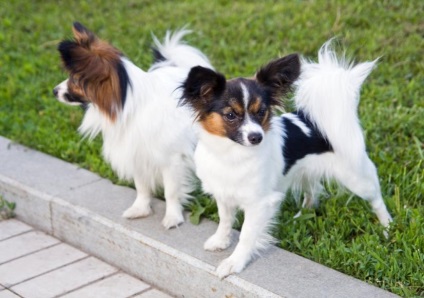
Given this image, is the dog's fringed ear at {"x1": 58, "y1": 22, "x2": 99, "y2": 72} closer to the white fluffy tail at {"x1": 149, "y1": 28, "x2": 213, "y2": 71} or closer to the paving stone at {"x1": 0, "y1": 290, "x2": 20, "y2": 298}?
the white fluffy tail at {"x1": 149, "y1": 28, "x2": 213, "y2": 71}

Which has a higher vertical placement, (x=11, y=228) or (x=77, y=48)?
(x=77, y=48)

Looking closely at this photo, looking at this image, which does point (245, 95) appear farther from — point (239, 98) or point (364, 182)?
point (364, 182)

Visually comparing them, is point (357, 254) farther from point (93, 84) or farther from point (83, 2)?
point (83, 2)

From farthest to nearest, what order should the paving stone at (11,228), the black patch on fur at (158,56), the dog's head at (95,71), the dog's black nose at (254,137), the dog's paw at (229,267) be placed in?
the black patch on fur at (158,56)
the paving stone at (11,228)
the dog's head at (95,71)
the dog's paw at (229,267)
the dog's black nose at (254,137)

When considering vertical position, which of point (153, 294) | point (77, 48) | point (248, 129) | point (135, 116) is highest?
point (77, 48)

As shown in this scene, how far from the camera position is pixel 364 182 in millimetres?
A: 4227

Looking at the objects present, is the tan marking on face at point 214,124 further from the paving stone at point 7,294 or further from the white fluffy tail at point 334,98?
the paving stone at point 7,294

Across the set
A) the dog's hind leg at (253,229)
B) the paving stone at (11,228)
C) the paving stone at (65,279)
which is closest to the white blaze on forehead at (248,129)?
the dog's hind leg at (253,229)

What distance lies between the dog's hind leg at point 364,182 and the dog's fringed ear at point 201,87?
1013mm

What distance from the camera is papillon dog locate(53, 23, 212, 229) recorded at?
13.8 feet

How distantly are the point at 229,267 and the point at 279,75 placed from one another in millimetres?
1064

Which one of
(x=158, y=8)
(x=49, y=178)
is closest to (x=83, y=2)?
(x=158, y=8)

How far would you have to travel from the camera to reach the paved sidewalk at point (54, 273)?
13.4ft

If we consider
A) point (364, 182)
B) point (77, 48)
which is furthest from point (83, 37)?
point (364, 182)
